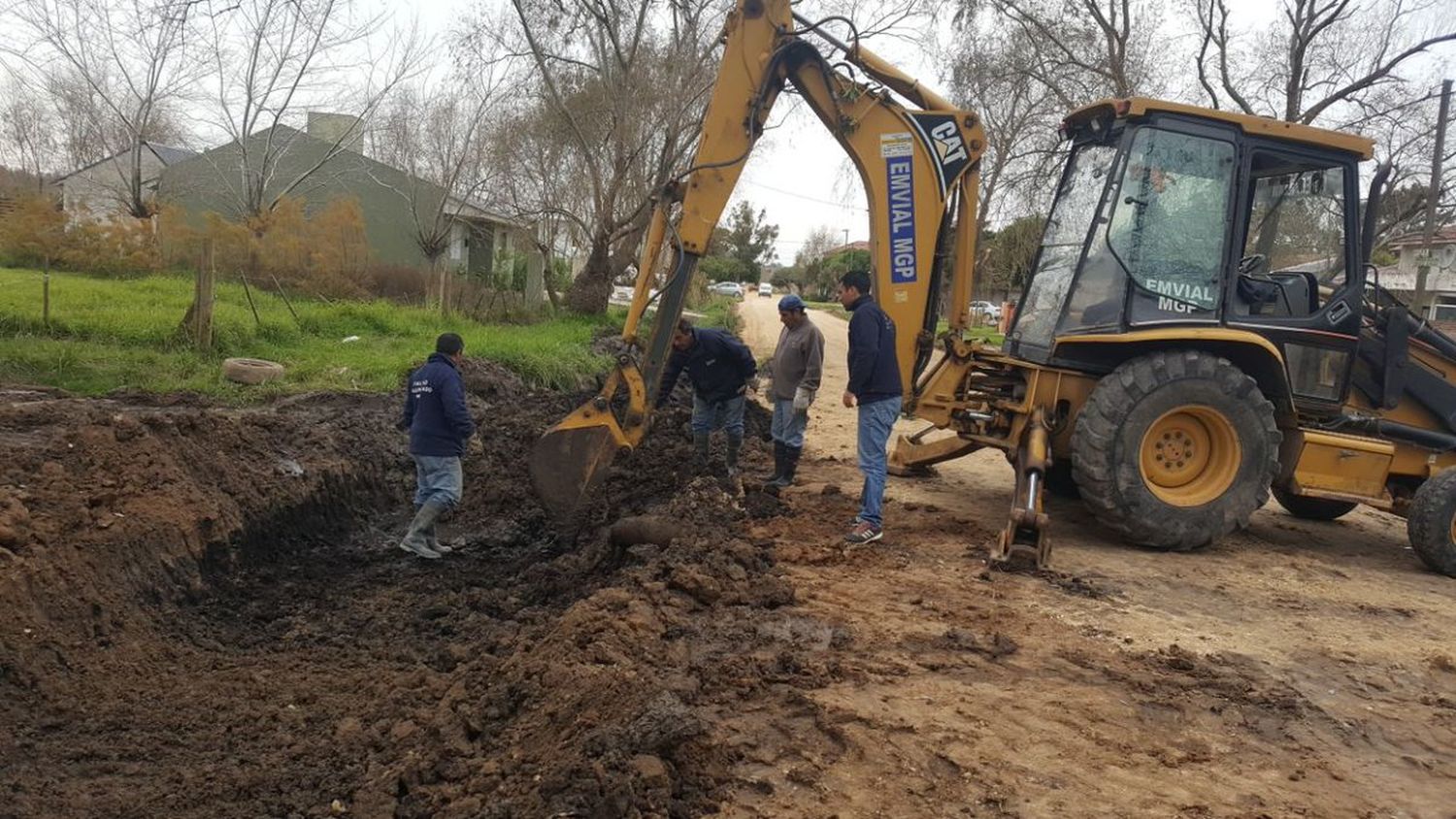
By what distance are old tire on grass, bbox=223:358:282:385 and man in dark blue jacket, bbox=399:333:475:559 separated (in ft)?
11.6

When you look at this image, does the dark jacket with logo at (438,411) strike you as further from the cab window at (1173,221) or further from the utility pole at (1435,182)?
the utility pole at (1435,182)

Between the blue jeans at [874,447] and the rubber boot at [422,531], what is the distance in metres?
2.88

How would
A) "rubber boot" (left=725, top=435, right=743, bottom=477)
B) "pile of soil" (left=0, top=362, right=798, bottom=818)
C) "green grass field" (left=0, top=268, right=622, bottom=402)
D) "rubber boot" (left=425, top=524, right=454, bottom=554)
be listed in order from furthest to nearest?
"green grass field" (left=0, top=268, right=622, bottom=402) < "rubber boot" (left=725, top=435, right=743, bottom=477) < "rubber boot" (left=425, top=524, right=454, bottom=554) < "pile of soil" (left=0, top=362, right=798, bottom=818)

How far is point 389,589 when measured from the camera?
5.67 m

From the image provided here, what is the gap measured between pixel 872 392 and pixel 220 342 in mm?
7951

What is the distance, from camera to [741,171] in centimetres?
616

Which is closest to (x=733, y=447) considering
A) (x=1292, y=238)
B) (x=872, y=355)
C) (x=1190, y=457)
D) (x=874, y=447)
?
(x=874, y=447)

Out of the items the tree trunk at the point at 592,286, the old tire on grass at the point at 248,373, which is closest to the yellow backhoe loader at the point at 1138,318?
the old tire on grass at the point at 248,373

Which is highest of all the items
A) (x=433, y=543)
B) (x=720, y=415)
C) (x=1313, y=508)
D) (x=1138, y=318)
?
(x=1138, y=318)

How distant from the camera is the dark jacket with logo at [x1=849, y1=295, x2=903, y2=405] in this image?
237 inches

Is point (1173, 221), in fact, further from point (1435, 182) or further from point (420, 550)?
point (1435, 182)

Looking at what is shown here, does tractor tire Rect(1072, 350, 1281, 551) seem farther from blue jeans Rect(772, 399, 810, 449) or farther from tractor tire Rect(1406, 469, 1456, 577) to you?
blue jeans Rect(772, 399, 810, 449)

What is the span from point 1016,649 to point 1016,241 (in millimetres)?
28108

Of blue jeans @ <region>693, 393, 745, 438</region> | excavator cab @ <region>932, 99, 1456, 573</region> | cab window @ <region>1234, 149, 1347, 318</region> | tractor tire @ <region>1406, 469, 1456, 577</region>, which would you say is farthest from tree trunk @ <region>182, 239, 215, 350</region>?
tractor tire @ <region>1406, 469, 1456, 577</region>
